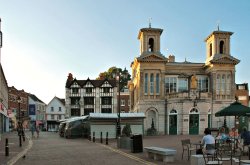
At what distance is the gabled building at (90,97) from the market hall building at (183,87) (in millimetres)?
23093

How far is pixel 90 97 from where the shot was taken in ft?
262

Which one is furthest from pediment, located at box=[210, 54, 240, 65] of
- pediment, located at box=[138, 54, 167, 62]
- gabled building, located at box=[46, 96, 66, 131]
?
gabled building, located at box=[46, 96, 66, 131]

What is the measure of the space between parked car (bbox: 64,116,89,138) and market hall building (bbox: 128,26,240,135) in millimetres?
11080

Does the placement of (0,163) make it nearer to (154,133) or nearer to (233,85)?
(154,133)

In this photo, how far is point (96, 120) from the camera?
136 feet

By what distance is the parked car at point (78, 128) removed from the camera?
44688 mm

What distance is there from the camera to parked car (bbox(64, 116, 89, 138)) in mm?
44688

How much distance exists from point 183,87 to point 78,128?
1942cm

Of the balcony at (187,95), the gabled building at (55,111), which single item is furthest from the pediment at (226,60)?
the gabled building at (55,111)

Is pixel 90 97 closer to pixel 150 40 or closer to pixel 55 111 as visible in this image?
pixel 55 111

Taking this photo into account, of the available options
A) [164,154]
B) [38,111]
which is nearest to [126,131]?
[164,154]

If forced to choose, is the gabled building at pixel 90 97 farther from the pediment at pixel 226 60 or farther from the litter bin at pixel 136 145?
the litter bin at pixel 136 145

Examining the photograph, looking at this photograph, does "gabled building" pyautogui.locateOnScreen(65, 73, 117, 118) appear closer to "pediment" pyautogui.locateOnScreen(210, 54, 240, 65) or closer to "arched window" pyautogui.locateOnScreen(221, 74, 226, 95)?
"arched window" pyautogui.locateOnScreen(221, 74, 226, 95)

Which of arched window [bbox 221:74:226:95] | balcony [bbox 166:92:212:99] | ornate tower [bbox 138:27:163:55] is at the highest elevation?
ornate tower [bbox 138:27:163:55]
